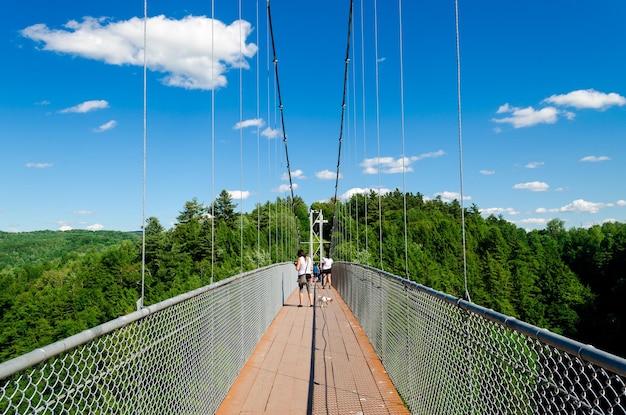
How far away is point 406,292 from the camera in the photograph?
3.65 m

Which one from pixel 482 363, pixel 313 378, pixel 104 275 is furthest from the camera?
pixel 104 275

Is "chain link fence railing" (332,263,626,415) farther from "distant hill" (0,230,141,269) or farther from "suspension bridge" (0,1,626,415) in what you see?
"distant hill" (0,230,141,269)

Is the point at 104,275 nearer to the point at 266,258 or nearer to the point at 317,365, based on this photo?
the point at 266,258

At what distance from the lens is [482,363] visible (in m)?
2.09

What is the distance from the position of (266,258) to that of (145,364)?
1313 inches

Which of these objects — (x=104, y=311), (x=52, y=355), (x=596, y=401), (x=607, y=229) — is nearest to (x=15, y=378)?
(x=52, y=355)

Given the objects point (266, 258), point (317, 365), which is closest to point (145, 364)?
point (317, 365)

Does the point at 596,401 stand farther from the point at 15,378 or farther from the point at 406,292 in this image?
the point at 406,292

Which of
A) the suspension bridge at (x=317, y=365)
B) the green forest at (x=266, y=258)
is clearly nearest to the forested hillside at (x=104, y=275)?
the green forest at (x=266, y=258)

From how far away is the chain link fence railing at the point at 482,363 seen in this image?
1224 millimetres

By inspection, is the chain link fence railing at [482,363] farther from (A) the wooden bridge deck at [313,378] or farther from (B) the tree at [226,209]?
(B) the tree at [226,209]

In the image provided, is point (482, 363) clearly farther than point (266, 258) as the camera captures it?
No

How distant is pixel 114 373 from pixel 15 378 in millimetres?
712

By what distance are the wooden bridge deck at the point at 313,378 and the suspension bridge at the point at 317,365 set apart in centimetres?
1
